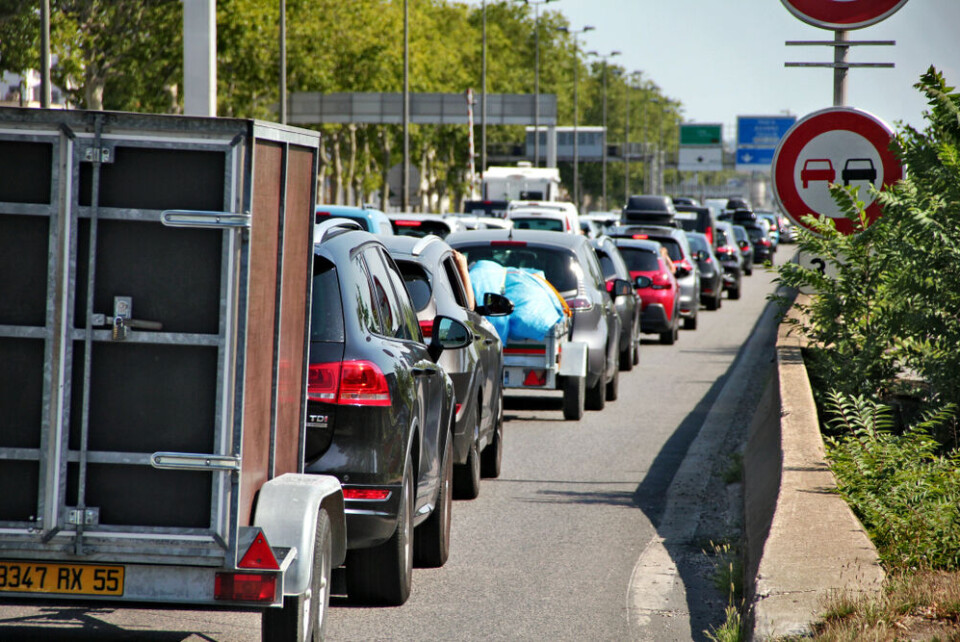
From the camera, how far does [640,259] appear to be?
24.6 meters

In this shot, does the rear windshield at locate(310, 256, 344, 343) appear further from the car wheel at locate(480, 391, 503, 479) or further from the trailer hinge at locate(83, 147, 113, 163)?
the car wheel at locate(480, 391, 503, 479)

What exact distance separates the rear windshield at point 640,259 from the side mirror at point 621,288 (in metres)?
7.21

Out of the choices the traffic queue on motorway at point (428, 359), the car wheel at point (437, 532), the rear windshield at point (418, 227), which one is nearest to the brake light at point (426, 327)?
the traffic queue on motorway at point (428, 359)

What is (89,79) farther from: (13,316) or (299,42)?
(13,316)

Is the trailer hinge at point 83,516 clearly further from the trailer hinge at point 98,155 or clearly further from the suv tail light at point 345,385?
the suv tail light at point 345,385

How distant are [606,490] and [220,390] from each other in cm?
604

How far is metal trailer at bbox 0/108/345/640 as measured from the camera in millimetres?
5160

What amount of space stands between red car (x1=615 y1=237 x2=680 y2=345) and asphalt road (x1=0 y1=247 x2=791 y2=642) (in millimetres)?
8303

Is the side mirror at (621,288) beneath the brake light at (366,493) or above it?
above

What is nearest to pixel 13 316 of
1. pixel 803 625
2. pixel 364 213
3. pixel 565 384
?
pixel 803 625

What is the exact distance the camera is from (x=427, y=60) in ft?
254

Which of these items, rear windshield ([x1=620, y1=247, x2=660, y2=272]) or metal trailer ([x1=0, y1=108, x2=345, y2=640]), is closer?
metal trailer ([x1=0, y1=108, x2=345, y2=640])

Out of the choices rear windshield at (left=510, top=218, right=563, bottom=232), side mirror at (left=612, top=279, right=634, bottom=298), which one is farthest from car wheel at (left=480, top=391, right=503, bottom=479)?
rear windshield at (left=510, top=218, right=563, bottom=232)

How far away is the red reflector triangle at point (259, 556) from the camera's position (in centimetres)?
527
